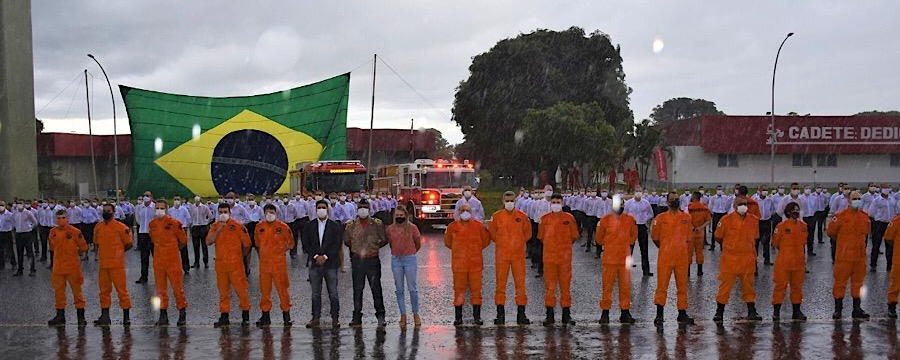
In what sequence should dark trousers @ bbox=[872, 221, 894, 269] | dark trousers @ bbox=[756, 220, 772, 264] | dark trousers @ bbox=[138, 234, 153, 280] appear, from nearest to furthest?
dark trousers @ bbox=[138, 234, 153, 280], dark trousers @ bbox=[872, 221, 894, 269], dark trousers @ bbox=[756, 220, 772, 264]

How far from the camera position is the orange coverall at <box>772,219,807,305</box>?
11.1 meters

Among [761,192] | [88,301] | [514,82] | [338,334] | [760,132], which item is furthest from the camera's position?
[514,82]

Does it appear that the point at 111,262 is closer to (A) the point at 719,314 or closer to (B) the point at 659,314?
(B) the point at 659,314

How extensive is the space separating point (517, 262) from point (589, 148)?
37.7 m

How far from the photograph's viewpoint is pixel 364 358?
8.98m

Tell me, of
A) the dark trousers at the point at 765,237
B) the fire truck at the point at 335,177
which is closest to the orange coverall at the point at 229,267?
the dark trousers at the point at 765,237

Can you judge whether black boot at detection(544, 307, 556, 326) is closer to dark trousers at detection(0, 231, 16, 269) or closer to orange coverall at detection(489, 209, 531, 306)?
orange coverall at detection(489, 209, 531, 306)

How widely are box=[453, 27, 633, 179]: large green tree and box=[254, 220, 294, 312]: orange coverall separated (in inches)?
1753

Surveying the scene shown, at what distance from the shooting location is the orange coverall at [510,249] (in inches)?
437

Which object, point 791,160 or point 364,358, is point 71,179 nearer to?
point 791,160

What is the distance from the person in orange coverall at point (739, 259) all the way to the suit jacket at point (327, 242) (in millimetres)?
5033

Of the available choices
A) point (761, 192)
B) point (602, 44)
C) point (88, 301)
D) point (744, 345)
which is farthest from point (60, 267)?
point (602, 44)

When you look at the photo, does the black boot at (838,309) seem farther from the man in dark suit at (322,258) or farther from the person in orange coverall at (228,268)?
the person in orange coverall at (228,268)

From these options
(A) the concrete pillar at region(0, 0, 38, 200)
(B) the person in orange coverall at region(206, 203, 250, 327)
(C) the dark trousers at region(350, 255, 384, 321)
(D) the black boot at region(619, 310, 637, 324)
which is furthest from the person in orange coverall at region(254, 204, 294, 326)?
(A) the concrete pillar at region(0, 0, 38, 200)
